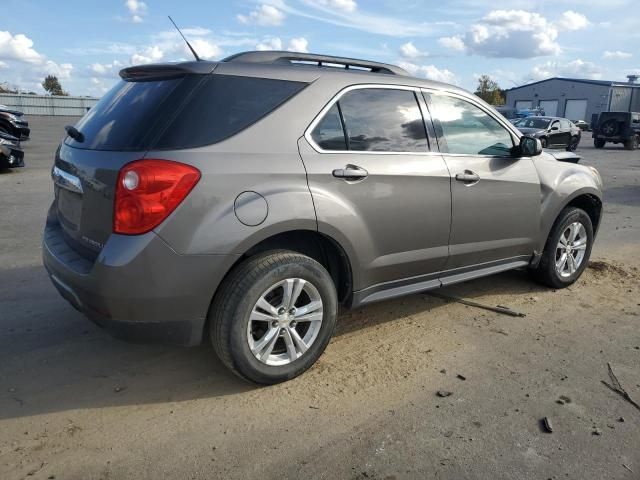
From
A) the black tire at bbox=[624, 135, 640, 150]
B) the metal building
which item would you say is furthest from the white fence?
the metal building

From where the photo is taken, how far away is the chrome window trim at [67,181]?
121 inches

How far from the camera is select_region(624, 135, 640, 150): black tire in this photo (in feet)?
88.8

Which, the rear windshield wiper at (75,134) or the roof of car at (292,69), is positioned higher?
the roof of car at (292,69)

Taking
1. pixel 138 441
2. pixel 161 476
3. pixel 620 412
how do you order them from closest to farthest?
pixel 161 476 → pixel 138 441 → pixel 620 412

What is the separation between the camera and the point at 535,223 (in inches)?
178

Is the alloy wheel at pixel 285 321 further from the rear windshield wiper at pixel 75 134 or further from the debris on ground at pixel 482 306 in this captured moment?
the debris on ground at pixel 482 306

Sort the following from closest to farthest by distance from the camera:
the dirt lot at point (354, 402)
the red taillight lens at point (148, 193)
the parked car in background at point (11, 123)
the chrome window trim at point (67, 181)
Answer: the dirt lot at point (354, 402) < the red taillight lens at point (148, 193) < the chrome window trim at point (67, 181) < the parked car in background at point (11, 123)

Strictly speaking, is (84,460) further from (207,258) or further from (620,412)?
(620,412)

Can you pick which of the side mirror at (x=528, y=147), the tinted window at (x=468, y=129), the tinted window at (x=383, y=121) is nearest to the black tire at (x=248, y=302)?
the tinted window at (x=383, y=121)

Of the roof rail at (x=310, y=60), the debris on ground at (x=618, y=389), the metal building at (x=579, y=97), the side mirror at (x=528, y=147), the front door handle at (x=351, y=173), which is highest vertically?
the metal building at (x=579, y=97)

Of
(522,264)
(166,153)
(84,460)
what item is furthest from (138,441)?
(522,264)

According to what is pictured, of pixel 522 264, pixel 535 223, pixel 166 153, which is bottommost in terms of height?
pixel 522 264

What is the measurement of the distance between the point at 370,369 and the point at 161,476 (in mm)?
1468

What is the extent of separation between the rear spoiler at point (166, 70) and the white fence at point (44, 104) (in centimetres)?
4975
